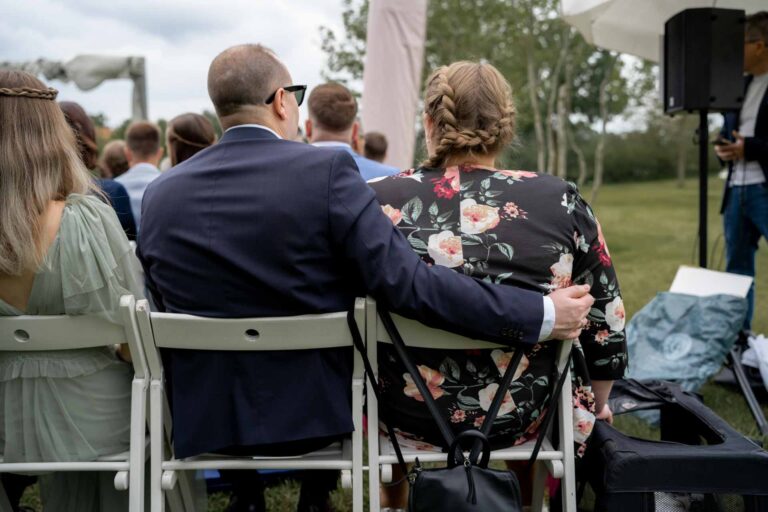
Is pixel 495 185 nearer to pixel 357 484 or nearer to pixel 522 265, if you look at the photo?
pixel 522 265

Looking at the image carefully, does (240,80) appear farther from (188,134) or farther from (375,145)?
(375,145)

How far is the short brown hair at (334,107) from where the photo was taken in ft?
12.1

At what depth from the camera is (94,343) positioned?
1.86m

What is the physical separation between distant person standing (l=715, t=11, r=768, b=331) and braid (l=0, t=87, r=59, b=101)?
345 cm

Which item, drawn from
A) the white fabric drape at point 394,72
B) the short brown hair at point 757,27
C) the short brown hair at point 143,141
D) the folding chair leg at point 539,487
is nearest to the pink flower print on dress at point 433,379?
the folding chair leg at point 539,487

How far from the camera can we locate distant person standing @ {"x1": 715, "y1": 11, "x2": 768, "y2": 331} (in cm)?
391

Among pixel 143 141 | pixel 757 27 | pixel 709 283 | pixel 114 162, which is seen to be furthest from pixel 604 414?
pixel 114 162

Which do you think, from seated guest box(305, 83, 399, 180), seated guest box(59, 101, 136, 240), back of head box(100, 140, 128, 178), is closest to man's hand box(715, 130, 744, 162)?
seated guest box(305, 83, 399, 180)

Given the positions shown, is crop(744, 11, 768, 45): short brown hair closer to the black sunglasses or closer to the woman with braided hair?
the woman with braided hair

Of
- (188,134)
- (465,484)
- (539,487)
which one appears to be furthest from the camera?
(188,134)

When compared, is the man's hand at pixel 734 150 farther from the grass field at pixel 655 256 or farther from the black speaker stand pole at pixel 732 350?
the grass field at pixel 655 256

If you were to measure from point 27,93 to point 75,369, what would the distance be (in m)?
0.78

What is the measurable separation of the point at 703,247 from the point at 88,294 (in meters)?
3.47

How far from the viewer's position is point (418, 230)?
74.5 inches
